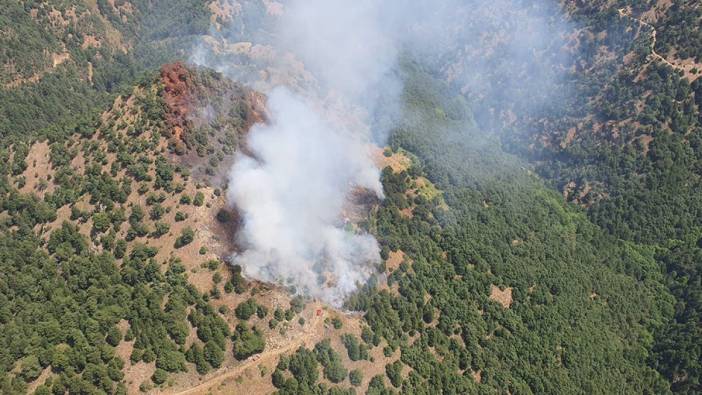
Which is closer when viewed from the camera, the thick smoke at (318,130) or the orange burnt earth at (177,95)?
the thick smoke at (318,130)

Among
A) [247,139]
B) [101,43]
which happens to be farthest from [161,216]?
[101,43]

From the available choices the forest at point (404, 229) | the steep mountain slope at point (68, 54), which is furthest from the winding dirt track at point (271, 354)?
the steep mountain slope at point (68, 54)

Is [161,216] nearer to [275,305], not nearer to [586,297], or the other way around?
[275,305]

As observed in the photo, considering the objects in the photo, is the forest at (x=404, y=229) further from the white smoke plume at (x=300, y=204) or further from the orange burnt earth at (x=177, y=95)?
the white smoke plume at (x=300, y=204)

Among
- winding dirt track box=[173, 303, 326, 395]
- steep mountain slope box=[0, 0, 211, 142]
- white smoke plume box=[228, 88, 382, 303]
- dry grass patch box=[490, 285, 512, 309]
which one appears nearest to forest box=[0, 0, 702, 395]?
dry grass patch box=[490, 285, 512, 309]

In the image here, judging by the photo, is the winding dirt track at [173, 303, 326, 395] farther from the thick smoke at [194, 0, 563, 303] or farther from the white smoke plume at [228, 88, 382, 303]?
the thick smoke at [194, 0, 563, 303]

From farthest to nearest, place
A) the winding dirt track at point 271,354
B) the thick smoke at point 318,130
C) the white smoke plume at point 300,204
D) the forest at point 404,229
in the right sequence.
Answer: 1. the thick smoke at point 318,130
2. the white smoke plume at point 300,204
3. the forest at point 404,229
4. the winding dirt track at point 271,354
